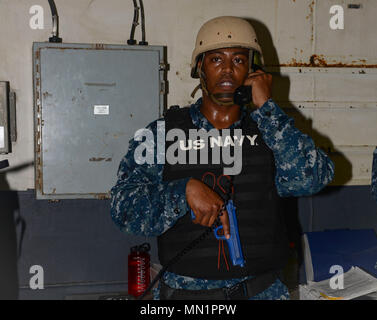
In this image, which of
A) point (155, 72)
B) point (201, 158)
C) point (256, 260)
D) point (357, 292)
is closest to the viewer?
point (256, 260)

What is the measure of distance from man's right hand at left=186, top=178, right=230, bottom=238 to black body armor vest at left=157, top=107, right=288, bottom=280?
237mm

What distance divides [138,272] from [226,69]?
157cm

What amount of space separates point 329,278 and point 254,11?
73.4 inches

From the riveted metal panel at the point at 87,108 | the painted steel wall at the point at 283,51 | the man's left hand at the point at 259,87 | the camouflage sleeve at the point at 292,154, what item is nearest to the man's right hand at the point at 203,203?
the camouflage sleeve at the point at 292,154

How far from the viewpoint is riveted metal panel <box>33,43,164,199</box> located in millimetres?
2646

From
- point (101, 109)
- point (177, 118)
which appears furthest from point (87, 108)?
point (177, 118)

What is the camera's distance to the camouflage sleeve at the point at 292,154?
156 cm

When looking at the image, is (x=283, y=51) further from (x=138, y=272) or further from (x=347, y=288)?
(x=138, y=272)

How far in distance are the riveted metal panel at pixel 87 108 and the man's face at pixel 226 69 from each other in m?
1.02

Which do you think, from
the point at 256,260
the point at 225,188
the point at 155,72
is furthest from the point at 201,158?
the point at 155,72

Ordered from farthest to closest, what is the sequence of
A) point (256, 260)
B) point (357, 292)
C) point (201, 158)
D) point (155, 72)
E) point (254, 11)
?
point (254, 11), point (155, 72), point (357, 292), point (201, 158), point (256, 260)

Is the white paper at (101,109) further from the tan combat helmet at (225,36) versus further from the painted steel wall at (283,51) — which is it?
the tan combat helmet at (225,36)

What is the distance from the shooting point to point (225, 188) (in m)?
1.71
